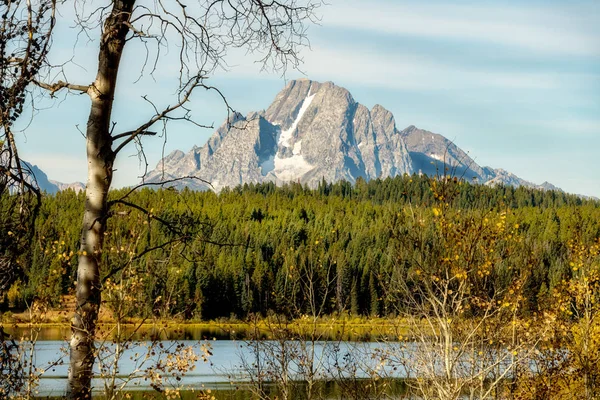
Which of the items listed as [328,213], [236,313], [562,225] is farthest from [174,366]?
[328,213]

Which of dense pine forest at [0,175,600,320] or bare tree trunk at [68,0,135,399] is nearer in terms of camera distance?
bare tree trunk at [68,0,135,399]

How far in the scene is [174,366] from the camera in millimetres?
7922

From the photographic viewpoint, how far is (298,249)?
120375 mm

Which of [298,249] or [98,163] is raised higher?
[98,163]

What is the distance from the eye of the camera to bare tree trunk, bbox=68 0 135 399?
6246 millimetres

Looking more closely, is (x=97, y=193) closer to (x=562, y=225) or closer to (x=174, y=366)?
(x=174, y=366)

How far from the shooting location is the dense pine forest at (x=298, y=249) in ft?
29.2

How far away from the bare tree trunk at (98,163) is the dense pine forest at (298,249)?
0.27 meters

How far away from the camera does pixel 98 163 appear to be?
632 centimetres

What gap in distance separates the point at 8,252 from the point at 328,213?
169 metres

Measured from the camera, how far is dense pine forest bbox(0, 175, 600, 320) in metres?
8.91

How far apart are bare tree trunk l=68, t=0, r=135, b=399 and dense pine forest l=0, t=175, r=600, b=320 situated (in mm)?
265

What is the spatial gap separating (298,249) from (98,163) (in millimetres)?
114354

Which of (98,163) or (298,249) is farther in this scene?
(298,249)
